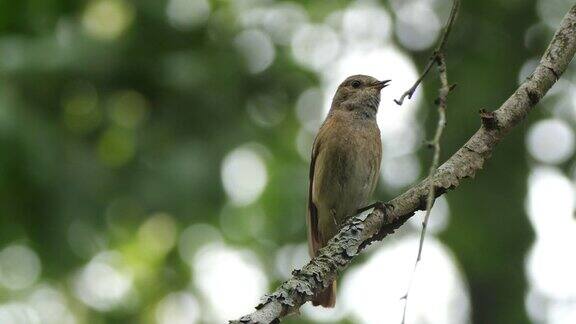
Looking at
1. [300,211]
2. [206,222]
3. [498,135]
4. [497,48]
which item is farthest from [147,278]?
[498,135]

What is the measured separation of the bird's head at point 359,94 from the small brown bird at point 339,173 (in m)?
0.14

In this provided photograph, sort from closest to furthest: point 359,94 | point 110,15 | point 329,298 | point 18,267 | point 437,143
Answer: point 437,143 < point 329,298 < point 359,94 < point 110,15 < point 18,267

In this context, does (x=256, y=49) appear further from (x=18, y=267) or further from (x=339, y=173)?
(x=339, y=173)

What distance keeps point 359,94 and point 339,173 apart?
0.97 meters

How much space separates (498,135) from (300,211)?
5.75 meters

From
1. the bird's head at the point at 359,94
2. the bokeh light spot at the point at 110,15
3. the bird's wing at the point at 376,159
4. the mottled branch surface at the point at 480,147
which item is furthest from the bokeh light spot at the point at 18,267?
the mottled branch surface at the point at 480,147

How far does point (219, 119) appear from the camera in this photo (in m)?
9.24

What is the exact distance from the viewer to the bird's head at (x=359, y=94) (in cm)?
744

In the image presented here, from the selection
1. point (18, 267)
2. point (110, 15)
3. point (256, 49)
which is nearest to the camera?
point (110, 15)

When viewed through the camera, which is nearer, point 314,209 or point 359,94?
point 314,209

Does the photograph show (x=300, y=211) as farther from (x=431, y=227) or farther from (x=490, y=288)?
(x=490, y=288)

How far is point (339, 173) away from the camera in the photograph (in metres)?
6.85

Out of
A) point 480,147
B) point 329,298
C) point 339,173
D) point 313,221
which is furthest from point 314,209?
point 480,147

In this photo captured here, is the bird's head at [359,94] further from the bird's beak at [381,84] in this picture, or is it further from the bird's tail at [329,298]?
the bird's tail at [329,298]
